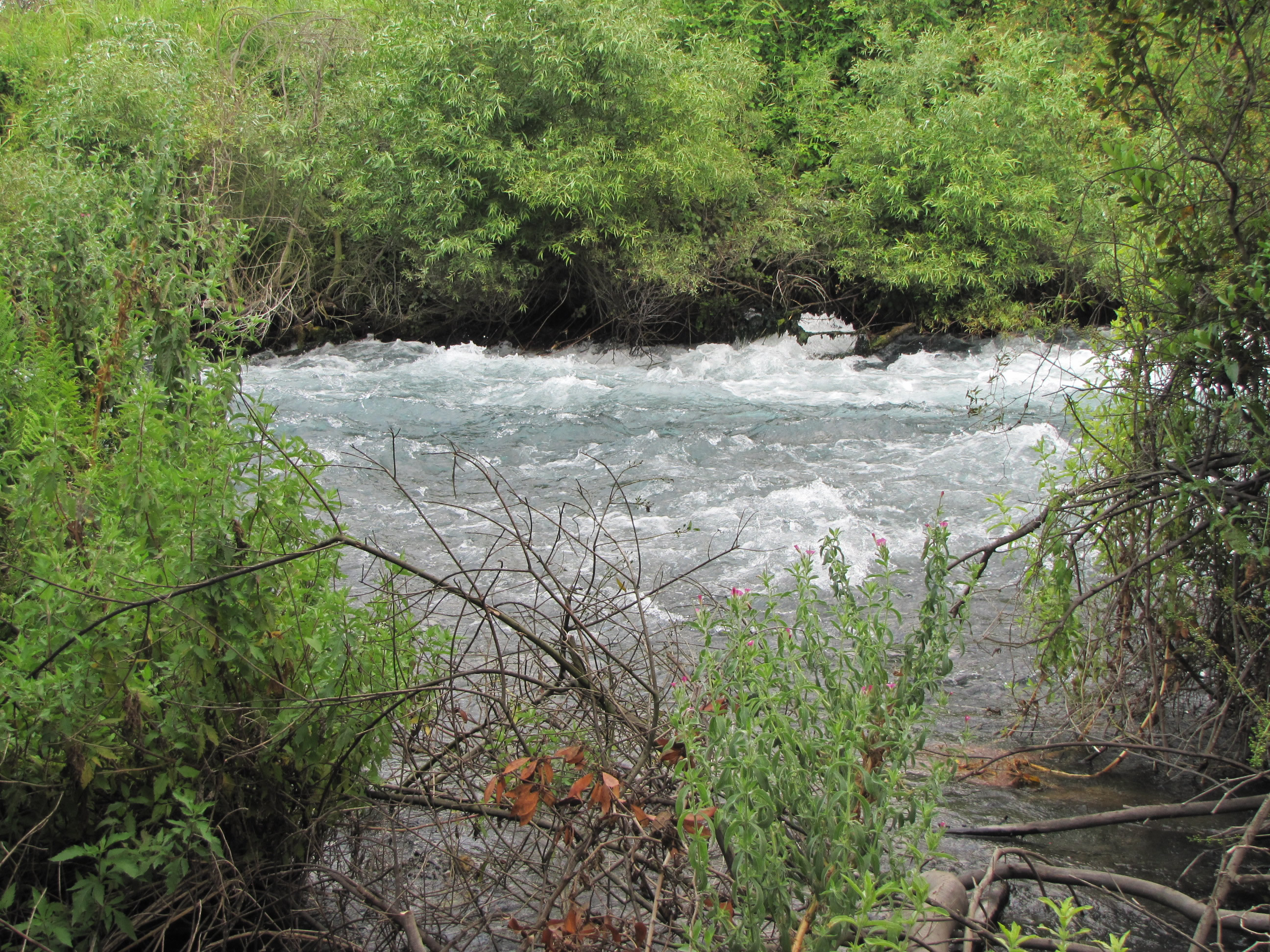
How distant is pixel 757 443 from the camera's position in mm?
10344

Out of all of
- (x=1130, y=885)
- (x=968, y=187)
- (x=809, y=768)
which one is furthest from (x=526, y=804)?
(x=968, y=187)

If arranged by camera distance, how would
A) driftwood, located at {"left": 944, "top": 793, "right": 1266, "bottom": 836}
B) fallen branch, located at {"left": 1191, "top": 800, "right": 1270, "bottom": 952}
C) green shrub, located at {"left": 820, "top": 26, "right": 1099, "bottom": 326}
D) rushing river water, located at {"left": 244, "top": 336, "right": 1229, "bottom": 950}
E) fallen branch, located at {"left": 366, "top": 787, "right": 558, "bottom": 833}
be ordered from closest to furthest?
1. fallen branch, located at {"left": 1191, "top": 800, "right": 1270, "bottom": 952}
2. fallen branch, located at {"left": 366, "top": 787, "right": 558, "bottom": 833}
3. driftwood, located at {"left": 944, "top": 793, "right": 1266, "bottom": 836}
4. rushing river water, located at {"left": 244, "top": 336, "right": 1229, "bottom": 950}
5. green shrub, located at {"left": 820, "top": 26, "right": 1099, "bottom": 326}

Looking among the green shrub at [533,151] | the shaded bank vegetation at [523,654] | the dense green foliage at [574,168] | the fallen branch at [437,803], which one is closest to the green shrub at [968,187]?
the dense green foliage at [574,168]

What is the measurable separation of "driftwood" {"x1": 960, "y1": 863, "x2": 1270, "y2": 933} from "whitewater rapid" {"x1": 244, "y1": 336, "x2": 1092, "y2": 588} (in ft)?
6.13

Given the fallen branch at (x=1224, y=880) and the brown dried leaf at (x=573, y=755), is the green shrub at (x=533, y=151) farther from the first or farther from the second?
the fallen branch at (x=1224, y=880)

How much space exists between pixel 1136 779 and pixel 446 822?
8.99 feet

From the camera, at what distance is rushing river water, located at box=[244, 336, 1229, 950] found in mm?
4461

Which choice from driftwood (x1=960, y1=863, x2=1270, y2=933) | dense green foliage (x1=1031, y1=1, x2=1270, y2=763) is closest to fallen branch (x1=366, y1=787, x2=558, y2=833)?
driftwood (x1=960, y1=863, x2=1270, y2=933)

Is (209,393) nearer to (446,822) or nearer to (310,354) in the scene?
(446,822)

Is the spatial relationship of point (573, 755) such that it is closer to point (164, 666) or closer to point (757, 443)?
point (164, 666)

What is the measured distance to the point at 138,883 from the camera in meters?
2.31

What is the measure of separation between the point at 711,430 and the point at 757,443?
713 mm

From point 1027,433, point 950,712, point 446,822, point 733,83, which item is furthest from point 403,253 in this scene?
point 446,822

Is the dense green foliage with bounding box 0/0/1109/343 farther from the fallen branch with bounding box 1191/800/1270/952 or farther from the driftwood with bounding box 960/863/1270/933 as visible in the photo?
the driftwood with bounding box 960/863/1270/933
